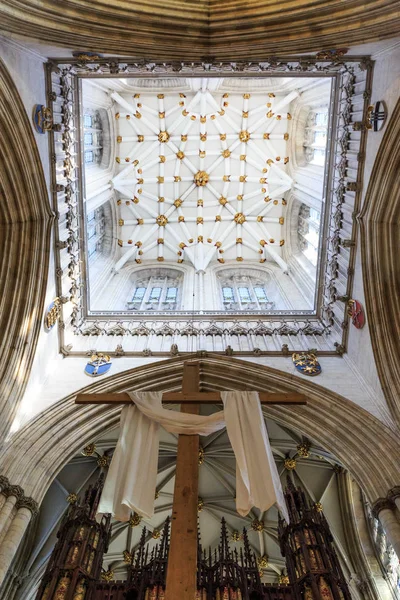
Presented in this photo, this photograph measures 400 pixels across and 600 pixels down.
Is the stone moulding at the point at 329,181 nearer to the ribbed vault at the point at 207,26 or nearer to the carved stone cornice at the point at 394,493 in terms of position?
the ribbed vault at the point at 207,26

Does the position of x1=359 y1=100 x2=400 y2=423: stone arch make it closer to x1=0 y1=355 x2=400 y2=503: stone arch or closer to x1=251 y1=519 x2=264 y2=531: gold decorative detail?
x1=0 y1=355 x2=400 y2=503: stone arch

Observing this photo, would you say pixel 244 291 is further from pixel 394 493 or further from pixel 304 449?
pixel 394 493

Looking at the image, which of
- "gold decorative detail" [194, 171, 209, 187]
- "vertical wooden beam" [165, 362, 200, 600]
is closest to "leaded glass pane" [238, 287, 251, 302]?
"gold decorative detail" [194, 171, 209, 187]

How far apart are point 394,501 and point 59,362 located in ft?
23.3

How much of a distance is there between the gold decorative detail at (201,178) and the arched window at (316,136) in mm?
5099

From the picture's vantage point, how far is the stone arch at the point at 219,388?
6.93 meters

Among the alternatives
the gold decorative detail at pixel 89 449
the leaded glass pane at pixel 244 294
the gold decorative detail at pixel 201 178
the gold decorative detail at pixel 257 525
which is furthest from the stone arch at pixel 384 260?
the gold decorative detail at pixel 201 178

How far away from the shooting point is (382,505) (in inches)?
249

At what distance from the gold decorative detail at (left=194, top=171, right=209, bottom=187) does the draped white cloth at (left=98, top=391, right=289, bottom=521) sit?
1802cm

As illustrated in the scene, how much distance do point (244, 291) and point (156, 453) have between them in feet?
44.0

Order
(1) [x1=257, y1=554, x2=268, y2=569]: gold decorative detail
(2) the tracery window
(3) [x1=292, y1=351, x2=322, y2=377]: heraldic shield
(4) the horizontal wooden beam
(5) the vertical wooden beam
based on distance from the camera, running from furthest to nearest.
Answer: (2) the tracery window, (1) [x1=257, y1=554, x2=268, y2=569]: gold decorative detail, (3) [x1=292, y1=351, x2=322, y2=377]: heraldic shield, (4) the horizontal wooden beam, (5) the vertical wooden beam

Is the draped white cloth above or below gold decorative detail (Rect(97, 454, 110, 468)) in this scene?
below

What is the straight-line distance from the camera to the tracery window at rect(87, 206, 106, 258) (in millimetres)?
17642

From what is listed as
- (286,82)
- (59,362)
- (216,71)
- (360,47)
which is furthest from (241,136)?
(59,362)
